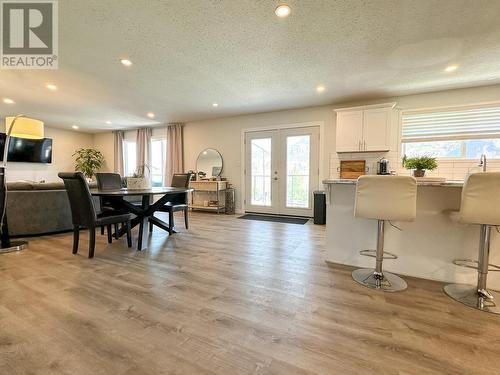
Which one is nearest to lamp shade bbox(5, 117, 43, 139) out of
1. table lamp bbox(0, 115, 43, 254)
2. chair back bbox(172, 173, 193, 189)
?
table lamp bbox(0, 115, 43, 254)

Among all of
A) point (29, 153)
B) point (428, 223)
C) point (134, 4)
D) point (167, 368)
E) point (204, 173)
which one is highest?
point (134, 4)

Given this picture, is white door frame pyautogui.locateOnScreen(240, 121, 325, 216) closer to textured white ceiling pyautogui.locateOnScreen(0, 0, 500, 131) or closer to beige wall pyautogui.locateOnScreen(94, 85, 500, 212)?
beige wall pyautogui.locateOnScreen(94, 85, 500, 212)

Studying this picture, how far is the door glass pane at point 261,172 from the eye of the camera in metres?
5.31

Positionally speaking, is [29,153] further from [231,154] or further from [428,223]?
[428,223]

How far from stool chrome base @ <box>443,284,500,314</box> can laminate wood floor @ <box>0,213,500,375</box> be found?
0.07 meters

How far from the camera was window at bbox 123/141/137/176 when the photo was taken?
24.2 ft

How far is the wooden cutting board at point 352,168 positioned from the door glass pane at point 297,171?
A: 0.73 meters

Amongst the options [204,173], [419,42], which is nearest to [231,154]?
[204,173]

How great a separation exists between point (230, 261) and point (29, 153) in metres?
7.34

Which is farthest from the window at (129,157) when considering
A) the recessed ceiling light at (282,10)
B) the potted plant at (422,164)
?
the potted plant at (422,164)

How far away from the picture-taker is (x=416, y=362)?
113cm

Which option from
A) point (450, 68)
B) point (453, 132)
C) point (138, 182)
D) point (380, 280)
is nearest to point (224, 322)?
point (380, 280)

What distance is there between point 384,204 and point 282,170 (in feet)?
11.1

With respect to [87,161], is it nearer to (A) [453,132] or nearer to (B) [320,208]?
(B) [320,208]
